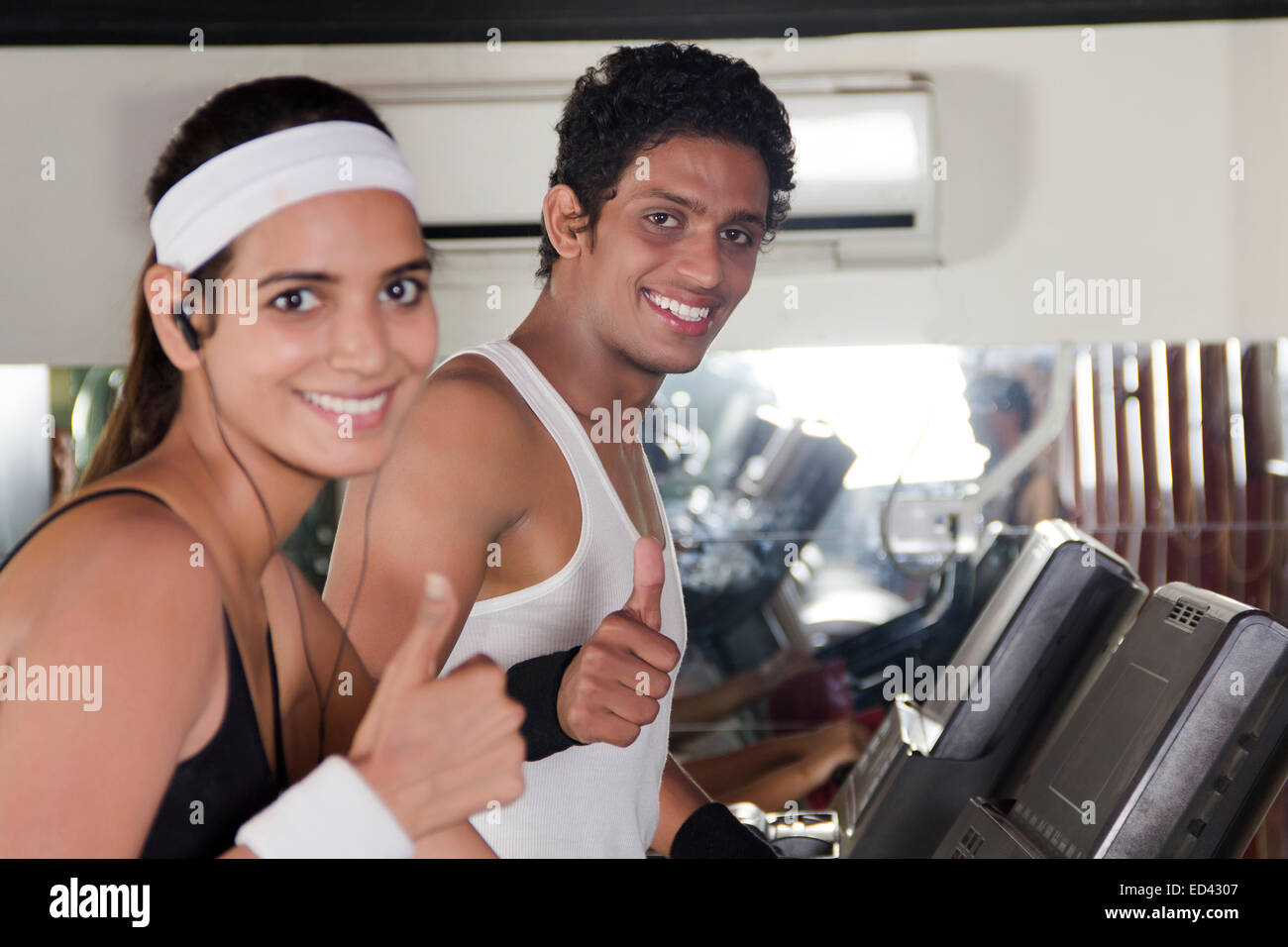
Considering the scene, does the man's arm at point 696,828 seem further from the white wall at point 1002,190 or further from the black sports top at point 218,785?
the white wall at point 1002,190

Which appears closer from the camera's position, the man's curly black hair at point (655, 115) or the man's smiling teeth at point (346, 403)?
the man's smiling teeth at point (346, 403)

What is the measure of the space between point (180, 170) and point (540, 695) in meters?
0.73

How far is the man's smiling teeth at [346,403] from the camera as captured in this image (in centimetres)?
131

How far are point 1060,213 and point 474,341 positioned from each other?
122 centimetres

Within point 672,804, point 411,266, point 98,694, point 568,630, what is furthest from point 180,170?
point 672,804

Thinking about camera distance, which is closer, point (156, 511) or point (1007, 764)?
point (156, 511)

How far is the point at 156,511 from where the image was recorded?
1201 millimetres

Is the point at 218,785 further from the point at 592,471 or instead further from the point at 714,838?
the point at 714,838

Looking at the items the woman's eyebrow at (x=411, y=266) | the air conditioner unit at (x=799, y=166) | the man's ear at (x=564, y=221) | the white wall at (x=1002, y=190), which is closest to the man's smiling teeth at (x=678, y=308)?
the man's ear at (x=564, y=221)

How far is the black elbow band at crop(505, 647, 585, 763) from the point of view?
1415 millimetres

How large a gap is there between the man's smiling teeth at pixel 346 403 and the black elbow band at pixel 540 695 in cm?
36
